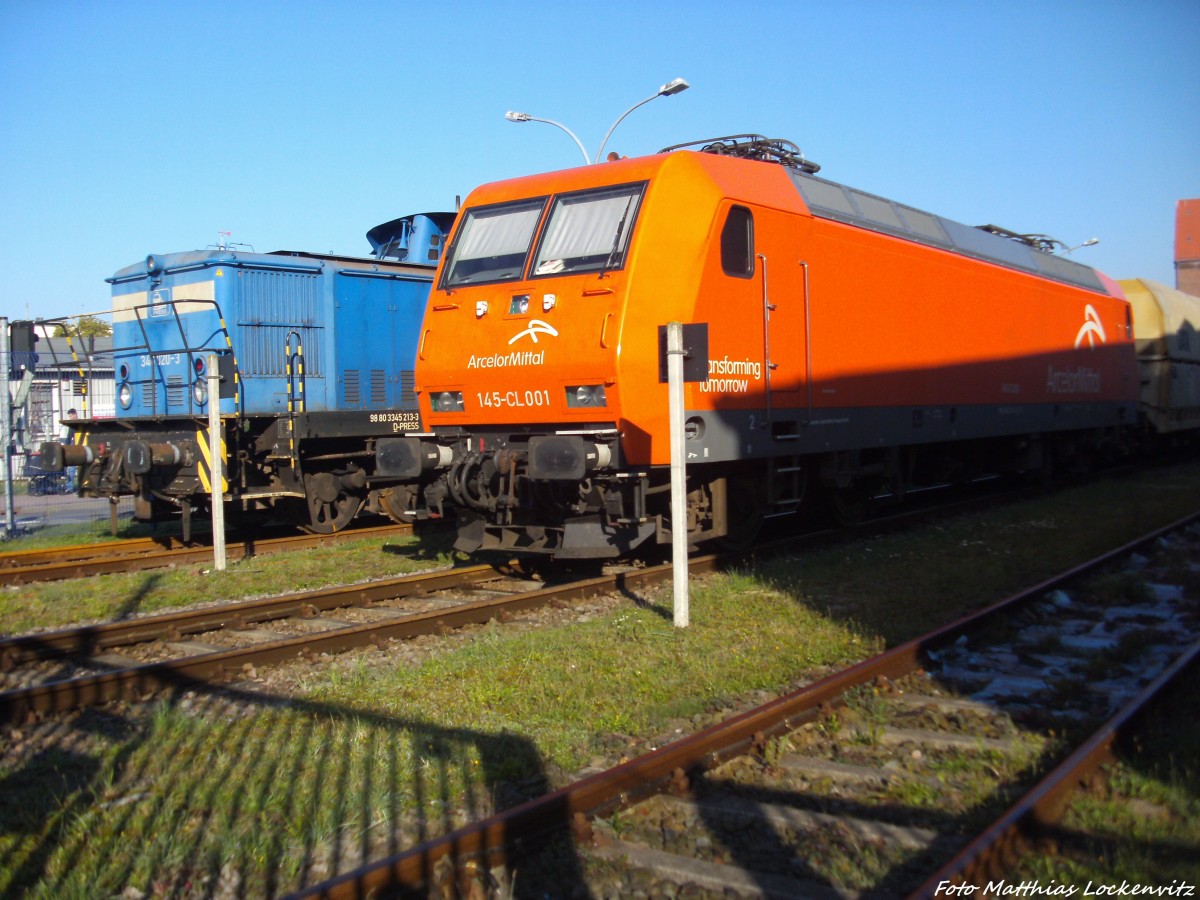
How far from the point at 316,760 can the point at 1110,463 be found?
20995mm

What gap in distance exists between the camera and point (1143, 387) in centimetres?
2114

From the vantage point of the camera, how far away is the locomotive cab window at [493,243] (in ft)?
30.3

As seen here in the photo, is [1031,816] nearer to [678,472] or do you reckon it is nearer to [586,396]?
[678,472]

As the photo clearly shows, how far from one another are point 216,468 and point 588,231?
5.10m

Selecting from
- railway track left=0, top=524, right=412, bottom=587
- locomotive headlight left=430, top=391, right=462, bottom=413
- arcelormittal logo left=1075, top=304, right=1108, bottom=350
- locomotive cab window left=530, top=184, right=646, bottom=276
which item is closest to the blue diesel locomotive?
railway track left=0, top=524, right=412, bottom=587

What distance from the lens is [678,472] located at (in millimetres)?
7738

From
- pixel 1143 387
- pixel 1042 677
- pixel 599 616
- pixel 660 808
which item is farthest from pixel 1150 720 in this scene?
pixel 1143 387

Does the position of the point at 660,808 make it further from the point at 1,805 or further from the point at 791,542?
the point at 791,542

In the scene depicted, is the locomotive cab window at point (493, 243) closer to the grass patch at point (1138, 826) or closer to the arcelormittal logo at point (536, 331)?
the arcelormittal logo at point (536, 331)

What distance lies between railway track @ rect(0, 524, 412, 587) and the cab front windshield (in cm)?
452

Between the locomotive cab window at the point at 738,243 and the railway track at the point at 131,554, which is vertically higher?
the locomotive cab window at the point at 738,243

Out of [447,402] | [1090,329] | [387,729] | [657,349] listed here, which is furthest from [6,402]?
[1090,329]

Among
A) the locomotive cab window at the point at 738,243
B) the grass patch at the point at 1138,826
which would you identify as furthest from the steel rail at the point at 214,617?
the grass patch at the point at 1138,826

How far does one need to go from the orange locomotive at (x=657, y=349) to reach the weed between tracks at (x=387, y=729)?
110 cm
